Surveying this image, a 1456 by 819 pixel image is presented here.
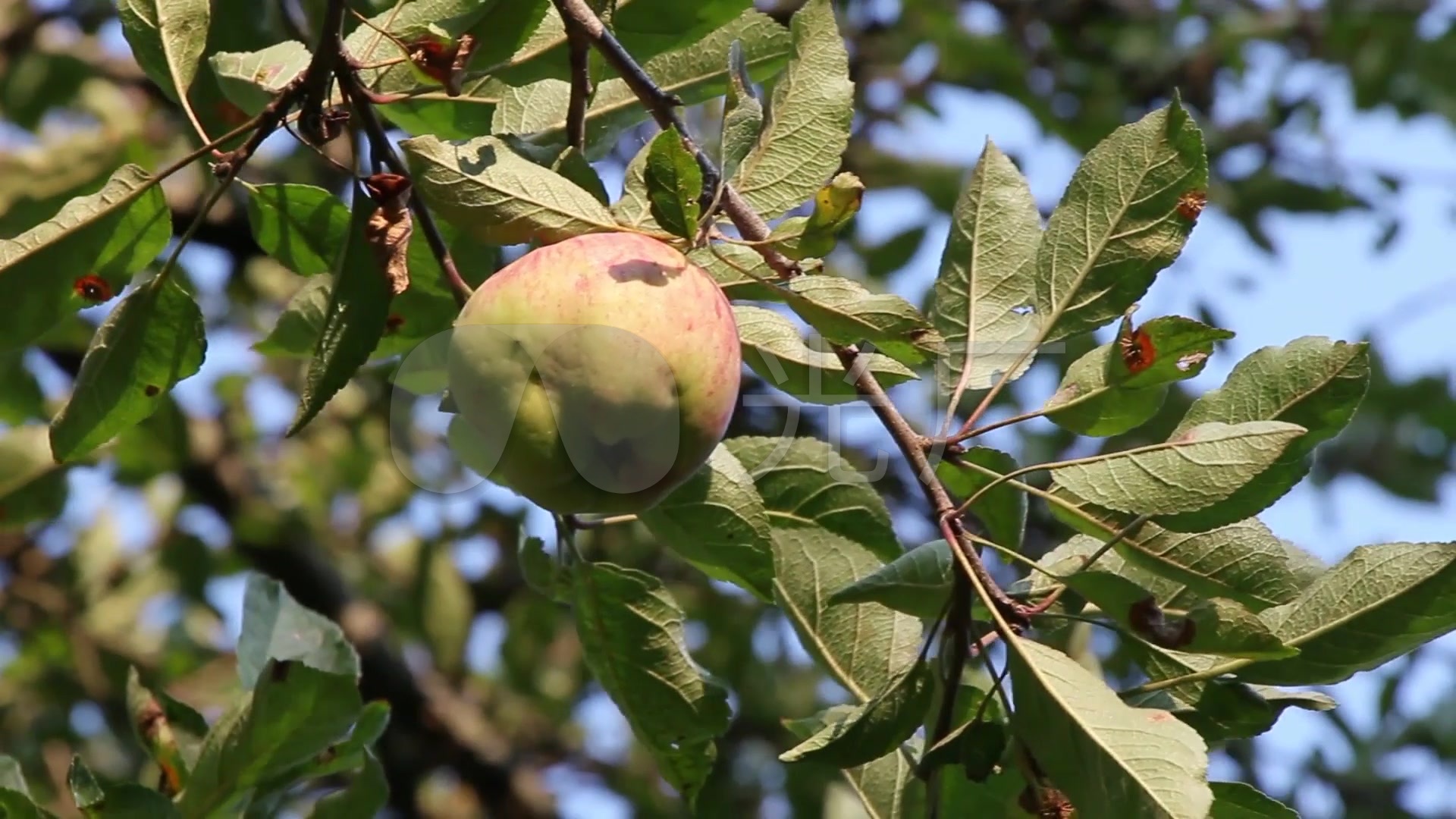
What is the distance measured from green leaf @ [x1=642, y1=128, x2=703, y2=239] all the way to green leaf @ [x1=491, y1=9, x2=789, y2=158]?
0.23 metres

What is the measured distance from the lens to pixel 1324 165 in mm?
4355

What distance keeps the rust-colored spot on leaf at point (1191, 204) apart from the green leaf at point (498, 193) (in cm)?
49

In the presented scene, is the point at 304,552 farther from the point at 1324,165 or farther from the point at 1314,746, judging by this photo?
the point at 1324,165

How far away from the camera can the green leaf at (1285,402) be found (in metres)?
1.22

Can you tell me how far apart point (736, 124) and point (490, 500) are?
9.24 ft

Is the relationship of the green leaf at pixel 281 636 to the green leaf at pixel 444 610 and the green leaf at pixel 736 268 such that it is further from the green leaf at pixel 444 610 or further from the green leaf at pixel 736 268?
the green leaf at pixel 444 610

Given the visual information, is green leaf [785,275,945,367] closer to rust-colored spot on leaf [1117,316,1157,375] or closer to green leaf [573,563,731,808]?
rust-colored spot on leaf [1117,316,1157,375]

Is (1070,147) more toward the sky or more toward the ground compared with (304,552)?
more toward the sky

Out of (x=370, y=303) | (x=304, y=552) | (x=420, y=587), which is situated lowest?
(x=420, y=587)

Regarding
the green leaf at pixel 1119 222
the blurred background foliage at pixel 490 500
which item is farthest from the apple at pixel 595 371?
the blurred background foliage at pixel 490 500

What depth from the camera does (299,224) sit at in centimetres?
145

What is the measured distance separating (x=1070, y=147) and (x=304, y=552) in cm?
220

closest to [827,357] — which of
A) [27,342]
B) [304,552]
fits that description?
[27,342]

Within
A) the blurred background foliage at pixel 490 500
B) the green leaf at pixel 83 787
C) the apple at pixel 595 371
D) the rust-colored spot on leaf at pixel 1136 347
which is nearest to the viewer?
the apple at pixel 595 371
